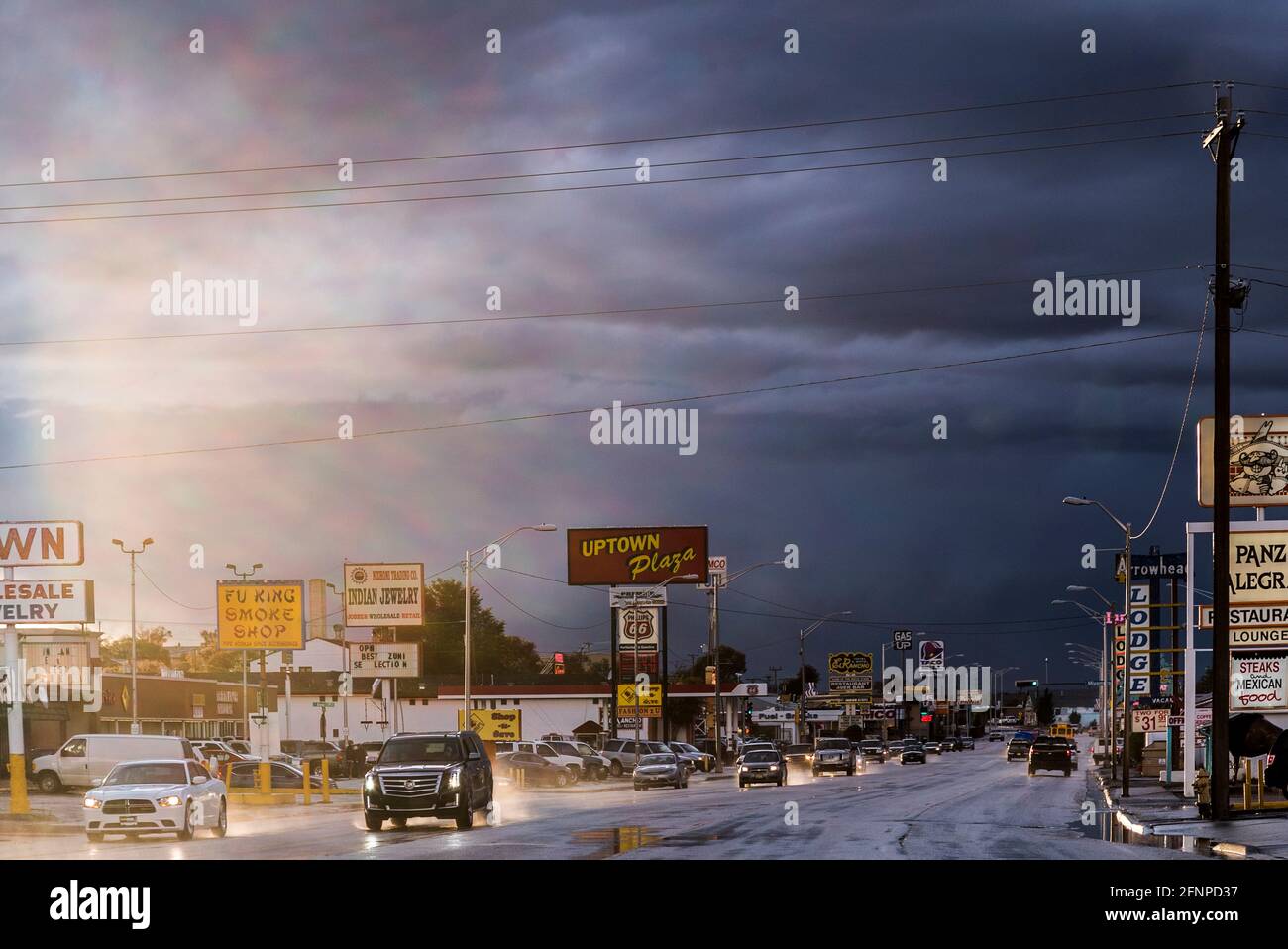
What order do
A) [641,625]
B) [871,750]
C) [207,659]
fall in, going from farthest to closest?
1. [207,659]
2. [871,750]
3. [641,625]

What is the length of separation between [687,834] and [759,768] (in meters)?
31.0

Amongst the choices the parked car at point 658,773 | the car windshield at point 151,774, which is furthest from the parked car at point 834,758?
the car windshield at point 151,774

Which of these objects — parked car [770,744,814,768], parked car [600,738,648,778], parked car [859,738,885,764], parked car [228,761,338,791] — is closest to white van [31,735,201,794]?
parked car [228,761,338,791]

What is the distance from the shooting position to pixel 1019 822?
3303 cm

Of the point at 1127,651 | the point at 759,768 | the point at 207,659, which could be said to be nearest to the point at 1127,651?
the point at 1127,651

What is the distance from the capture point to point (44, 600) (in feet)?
134

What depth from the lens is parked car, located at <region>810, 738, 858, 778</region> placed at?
7538 cm

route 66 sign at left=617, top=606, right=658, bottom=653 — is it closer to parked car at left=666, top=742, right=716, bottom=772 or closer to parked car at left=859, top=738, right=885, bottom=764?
parked car at left=666, top=742, right=716, bottom=772

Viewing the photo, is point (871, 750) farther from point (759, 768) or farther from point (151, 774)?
point (151, 774)

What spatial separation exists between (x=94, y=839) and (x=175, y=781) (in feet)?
6.10

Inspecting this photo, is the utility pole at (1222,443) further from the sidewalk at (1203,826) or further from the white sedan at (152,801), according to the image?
the white sedan at (152,801)
